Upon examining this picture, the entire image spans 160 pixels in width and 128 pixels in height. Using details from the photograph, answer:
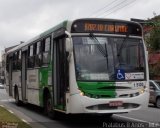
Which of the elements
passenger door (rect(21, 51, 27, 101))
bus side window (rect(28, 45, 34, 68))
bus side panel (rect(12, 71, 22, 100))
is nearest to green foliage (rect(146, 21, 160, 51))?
bus side panel (rect(12, 71, 22, 100))

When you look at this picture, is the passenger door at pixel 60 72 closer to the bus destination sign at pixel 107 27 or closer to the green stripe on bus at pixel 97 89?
the green stripe on bus at pixel 97 89

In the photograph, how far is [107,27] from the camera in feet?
43.6

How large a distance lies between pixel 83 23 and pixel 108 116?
4.53 meters

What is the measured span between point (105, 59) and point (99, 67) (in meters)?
0.33

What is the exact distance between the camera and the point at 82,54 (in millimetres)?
12758

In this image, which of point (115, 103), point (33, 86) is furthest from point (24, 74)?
point (115, 103)

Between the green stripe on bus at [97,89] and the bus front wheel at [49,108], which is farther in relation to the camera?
the bus front wheel at [49,108]

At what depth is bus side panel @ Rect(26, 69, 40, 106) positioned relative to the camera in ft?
56.9

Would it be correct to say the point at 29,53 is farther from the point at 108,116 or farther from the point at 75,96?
the point at 75,96

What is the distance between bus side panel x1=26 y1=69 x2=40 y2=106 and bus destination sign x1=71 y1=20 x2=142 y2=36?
4710mm

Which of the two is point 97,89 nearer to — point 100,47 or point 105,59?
point 105,59

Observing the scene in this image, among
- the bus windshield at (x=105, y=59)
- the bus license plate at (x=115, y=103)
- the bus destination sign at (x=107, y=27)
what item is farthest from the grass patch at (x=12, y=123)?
the bus destination sign at (x=107, y=27)

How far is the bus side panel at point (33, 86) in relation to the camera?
683 inches

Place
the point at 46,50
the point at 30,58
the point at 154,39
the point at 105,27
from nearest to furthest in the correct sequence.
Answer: the point at 105,27 < the point at 46,50 < the point at 30,58 < the point at 154,39
